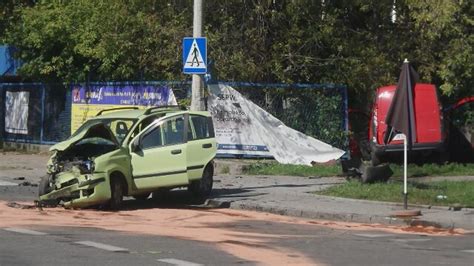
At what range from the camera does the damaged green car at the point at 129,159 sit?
1305 cm

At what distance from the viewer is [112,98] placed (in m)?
22.3

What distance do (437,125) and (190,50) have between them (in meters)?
6.26

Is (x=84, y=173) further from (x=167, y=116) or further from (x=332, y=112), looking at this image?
(x=332, y=112)

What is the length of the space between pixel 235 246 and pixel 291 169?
8818mm

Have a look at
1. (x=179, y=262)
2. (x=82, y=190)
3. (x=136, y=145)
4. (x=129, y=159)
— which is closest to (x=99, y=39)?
(x=136, y=145)

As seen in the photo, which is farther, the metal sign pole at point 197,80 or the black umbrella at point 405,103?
the metal sign pole at point 197,80

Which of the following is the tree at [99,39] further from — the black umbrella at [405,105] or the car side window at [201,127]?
the black umbrella at [405,105]

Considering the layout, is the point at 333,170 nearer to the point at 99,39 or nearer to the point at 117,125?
the point at 117,125

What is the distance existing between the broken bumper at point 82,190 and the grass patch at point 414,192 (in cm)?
429

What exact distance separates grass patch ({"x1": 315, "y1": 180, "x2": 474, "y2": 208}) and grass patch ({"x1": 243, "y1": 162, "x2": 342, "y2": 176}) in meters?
2.35

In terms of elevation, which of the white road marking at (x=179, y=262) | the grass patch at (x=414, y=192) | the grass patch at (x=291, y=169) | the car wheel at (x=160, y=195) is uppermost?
the grass patch at (x=291, y=169)

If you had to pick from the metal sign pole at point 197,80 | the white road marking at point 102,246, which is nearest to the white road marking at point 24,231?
the white road marking at point 102,246

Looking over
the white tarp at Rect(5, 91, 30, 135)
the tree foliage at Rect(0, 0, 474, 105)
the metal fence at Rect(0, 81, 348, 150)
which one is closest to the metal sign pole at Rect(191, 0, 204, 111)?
the tree foliage at Rect(0, 0, 474, 105)

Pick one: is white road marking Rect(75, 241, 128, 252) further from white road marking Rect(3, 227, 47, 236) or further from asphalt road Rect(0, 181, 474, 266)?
white road marking Rect(3, 227, 47, 236)
